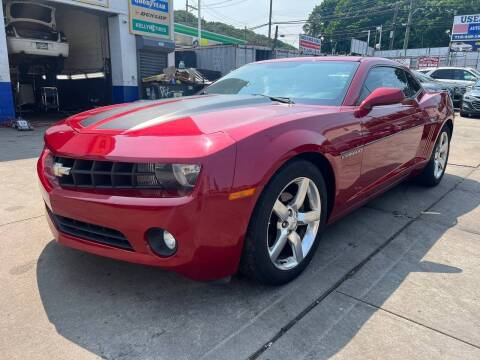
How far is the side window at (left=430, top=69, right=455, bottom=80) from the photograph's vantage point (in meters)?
15.5

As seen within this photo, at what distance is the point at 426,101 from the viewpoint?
4113 millimetres

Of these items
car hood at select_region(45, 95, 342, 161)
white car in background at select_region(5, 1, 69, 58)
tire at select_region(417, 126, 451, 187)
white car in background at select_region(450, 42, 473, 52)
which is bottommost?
tire at select_region(417, 126, 451, 187)

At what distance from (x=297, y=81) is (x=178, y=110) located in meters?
1.17

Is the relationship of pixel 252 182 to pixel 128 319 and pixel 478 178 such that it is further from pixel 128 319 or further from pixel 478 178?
pixel 478 178

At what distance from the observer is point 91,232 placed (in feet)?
6.93

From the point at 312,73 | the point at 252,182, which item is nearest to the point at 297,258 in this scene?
the point at 252,182

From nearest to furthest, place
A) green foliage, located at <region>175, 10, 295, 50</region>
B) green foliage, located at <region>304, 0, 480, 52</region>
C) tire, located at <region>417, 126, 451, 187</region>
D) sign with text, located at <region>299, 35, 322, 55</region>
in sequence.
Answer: tire, located at <region>417, 126, 451, 187</region> → sign with text, located at <region>299, 35, 322, 55</region> → green foliage, located at <region>304, 0, 480, 52</region> → green foliage, located at <region>175, 10, 295, 50</region>

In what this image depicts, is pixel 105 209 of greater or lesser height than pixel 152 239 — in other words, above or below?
above

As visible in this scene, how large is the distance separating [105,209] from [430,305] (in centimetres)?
187

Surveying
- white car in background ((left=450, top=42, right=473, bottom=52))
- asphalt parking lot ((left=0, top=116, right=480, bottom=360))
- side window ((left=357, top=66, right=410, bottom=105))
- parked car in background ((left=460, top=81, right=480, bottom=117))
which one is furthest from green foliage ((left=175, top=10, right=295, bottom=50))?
asphalt parking lot ((left=0, top=116, right=480, bottom=360))

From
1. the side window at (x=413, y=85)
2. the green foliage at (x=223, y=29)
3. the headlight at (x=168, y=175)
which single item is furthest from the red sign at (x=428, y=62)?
the green foliage at (x=223, y=29)

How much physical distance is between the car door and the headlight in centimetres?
153

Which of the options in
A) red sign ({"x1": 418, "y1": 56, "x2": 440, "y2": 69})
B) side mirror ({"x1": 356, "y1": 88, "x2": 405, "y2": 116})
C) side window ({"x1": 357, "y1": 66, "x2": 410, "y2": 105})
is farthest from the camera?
red sign ({"x1": 418, "y1": 56, "x2": 440, "y2": 69})

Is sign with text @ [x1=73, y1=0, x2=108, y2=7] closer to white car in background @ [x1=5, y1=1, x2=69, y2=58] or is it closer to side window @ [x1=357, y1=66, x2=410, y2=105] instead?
white car in background @ [x1=5, y1=1, x2=69, y2=58]
